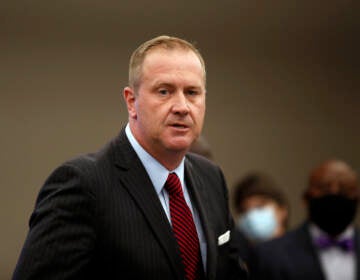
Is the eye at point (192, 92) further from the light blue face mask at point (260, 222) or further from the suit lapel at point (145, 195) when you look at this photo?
the light blue face mask at point (260, 222)

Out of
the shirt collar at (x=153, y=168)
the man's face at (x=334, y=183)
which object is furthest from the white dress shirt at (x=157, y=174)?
the man's face at (x=334, y=183)

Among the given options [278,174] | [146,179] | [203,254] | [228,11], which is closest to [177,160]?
[146,179]

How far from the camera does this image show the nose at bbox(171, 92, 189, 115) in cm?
226

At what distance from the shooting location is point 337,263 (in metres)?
4.07

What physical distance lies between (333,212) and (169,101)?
85.8 inches

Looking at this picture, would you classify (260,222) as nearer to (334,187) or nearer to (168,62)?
(334,187)

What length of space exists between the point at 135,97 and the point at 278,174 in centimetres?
681

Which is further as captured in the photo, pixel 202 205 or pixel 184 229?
pixel 202 205

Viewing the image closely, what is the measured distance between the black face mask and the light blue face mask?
4.90 feet

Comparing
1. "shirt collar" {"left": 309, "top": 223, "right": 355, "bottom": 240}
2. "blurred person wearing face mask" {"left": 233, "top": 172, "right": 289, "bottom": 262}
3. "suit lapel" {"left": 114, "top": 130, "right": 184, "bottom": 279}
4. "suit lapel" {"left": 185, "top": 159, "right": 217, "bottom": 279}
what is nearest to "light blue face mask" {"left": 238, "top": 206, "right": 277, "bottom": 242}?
"blurred person wearing face mask" {"left": 233, "top": 172, "right": 289, "bottom": 262}

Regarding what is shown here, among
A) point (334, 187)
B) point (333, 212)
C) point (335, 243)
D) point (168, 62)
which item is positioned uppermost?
point (168, 62)

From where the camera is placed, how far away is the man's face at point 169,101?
2271 mm

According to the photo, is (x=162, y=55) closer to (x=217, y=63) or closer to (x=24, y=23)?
(x=24, y=23)

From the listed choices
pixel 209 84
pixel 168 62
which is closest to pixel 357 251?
pixel 168 62
